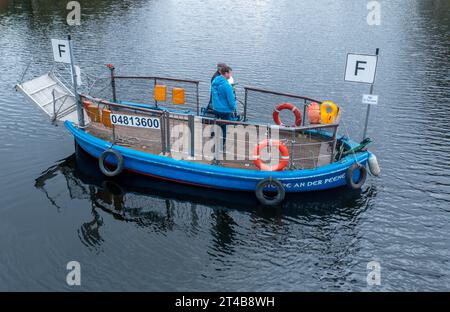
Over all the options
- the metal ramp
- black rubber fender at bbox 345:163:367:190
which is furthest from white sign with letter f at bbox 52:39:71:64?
black rubber fender at bbox 345:163:367:190

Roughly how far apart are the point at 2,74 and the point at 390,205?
21406 millimetres

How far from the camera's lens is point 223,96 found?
519 inches

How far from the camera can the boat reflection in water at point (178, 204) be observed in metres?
12.3

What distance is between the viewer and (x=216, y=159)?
13.4m

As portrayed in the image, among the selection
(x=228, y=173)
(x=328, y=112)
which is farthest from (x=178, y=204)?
(x=328, y=112)

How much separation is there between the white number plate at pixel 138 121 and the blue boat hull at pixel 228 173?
0.88 metres

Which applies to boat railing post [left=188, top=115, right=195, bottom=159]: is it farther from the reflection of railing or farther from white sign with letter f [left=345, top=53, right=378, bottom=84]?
white sign with letter f [left=345, top=53, right=378, bottom=84]

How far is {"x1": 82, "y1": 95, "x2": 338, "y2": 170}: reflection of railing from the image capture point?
13203 millimetres

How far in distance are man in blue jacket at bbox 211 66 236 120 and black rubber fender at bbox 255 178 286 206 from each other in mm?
2463

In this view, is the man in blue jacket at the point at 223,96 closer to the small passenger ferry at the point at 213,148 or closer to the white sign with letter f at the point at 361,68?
the small passenger ferry at the point at 213,148

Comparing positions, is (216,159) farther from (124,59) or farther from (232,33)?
(232,33)

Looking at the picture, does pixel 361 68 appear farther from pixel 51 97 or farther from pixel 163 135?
pixel 51 97

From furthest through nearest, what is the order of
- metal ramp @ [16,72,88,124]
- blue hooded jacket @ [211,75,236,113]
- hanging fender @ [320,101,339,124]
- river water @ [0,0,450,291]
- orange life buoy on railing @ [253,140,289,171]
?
metal ramp @ [16,72,88,124], hanging fender @ [320,101,339,124], blue hooded jacket @ [211,75,236,113], orange life buoy on railing @ [253,140,289,171], river water @ [0,0,450,291]
